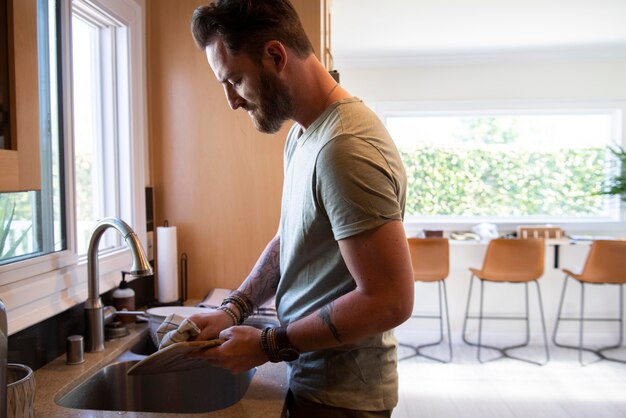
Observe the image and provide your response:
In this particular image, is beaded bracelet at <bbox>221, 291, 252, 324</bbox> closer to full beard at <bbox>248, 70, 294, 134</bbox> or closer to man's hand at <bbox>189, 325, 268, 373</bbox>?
man's hand at <bbox>189, 325, 268, 373</bbox>

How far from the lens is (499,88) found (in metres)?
5.18

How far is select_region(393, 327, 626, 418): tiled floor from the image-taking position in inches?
132

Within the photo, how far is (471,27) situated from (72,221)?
3.45 metres

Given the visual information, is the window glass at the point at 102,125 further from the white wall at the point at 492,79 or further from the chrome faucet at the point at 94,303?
the white wall at the point at 492,79

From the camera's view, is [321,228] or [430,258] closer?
[321,228]

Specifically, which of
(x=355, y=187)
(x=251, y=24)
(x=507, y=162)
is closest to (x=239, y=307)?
(x=355, y=187)

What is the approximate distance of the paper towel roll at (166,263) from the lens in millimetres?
1988

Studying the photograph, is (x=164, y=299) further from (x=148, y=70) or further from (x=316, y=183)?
(x=316, y=183)

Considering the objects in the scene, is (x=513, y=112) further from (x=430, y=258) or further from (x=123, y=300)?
(x=123, y=300)

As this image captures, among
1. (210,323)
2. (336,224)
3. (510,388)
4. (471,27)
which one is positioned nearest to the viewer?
(336,224)

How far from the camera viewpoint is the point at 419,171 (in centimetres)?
534

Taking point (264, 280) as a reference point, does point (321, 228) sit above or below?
above

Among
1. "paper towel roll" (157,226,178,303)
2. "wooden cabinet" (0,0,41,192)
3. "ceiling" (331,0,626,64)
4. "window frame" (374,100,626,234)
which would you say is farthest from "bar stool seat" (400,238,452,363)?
"wooden cabinet" (0,0,41,192)

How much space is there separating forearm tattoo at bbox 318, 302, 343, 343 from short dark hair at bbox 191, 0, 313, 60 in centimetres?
52
